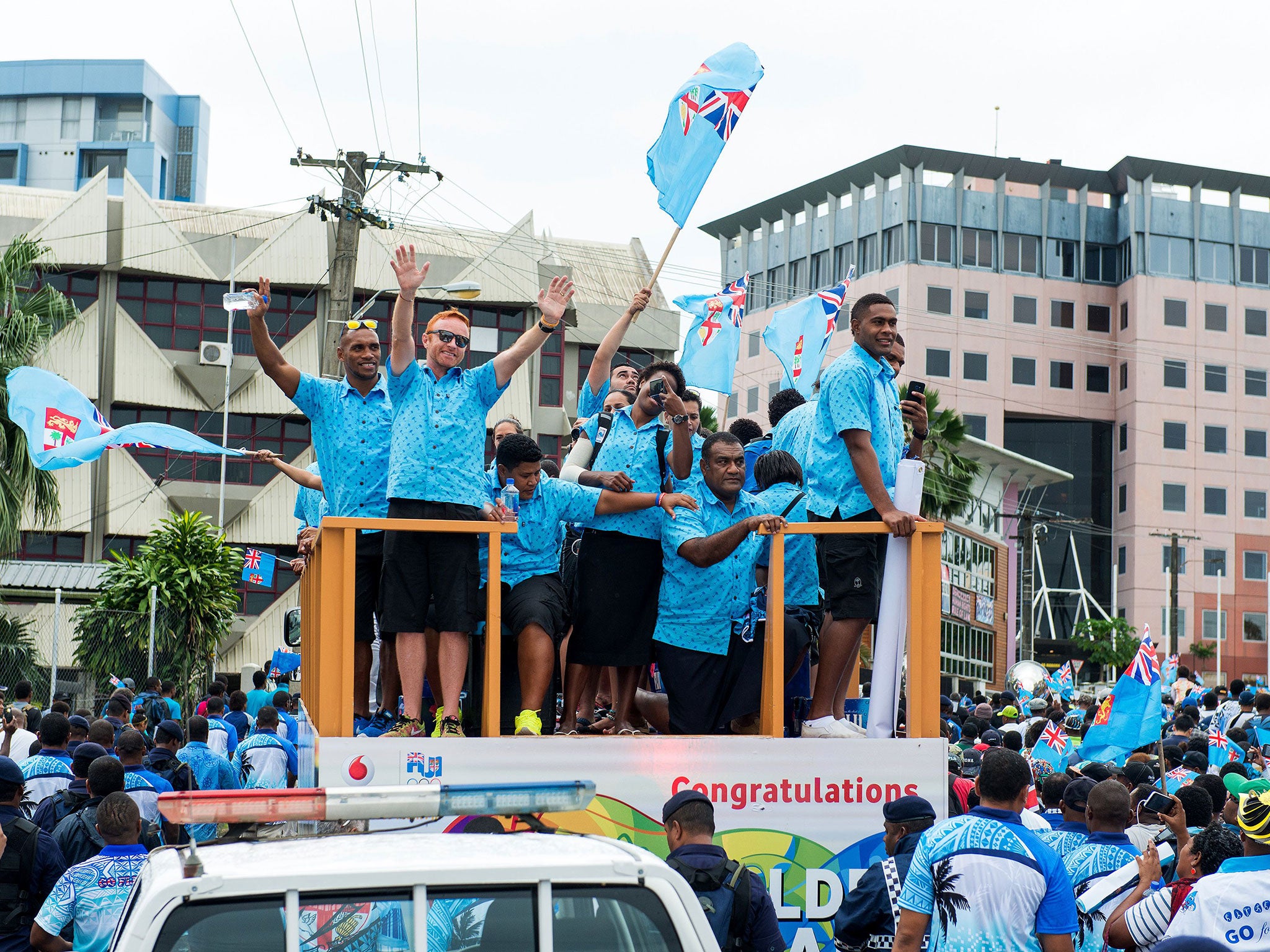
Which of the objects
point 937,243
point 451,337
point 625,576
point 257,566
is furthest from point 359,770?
point 937,243

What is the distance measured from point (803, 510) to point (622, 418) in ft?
3.43

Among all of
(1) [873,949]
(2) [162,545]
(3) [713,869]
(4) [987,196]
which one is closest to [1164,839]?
(1) [873,949]

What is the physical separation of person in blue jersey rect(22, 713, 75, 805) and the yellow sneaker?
335 centimetres

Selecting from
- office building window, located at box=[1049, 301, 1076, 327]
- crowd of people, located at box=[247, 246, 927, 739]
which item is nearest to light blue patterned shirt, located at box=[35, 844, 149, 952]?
crowd of people, located at box=[247, 246, 927, 739]

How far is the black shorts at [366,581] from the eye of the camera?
7273 mm

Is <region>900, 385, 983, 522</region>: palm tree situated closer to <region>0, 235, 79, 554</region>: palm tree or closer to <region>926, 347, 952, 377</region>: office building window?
<region>0, 235, 79, 554</region>: palm tree

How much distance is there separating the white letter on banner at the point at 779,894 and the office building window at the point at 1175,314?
232ft

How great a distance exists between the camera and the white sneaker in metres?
6.75

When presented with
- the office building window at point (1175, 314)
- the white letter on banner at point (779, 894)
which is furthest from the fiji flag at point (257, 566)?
the office building window at point (1175, 314)

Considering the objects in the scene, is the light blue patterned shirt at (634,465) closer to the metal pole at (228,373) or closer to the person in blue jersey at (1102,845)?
the person in blue jersey at (1102,845)

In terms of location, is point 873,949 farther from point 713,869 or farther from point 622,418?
point 622,418

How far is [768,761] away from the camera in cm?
639

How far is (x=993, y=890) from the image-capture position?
194 inches

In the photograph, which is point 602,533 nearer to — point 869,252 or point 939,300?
point 939,300
